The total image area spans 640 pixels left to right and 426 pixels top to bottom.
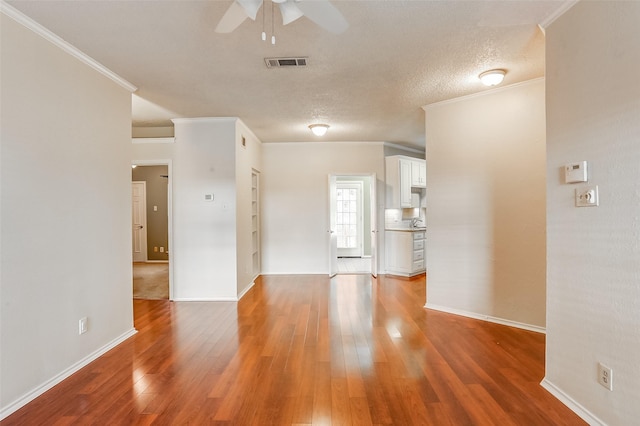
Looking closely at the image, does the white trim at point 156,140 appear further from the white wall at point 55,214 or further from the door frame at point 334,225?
the door frame at point 334,225

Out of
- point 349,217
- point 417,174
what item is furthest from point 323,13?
point 349,217

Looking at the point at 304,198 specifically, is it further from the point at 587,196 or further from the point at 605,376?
the point at 605,376

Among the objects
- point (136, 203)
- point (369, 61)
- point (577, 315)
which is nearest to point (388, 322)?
point (577, 315)

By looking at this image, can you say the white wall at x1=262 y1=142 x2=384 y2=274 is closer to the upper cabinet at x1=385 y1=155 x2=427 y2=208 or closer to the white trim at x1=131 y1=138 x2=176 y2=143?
the upper cabinet at x1=385 y1=155 x2=427 y2=208

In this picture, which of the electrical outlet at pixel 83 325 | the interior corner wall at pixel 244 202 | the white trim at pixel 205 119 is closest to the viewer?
the electrical outlet at pixel 83 325

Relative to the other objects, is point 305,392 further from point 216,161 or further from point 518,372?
point 216,161

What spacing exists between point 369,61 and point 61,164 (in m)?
2.68

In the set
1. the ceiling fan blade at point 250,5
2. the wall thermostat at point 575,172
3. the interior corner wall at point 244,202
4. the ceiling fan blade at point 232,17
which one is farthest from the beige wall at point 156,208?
the wall thermostat at point 575,172

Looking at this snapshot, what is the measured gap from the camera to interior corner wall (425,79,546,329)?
3256 millimetres

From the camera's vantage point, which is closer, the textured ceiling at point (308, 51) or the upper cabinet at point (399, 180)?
the textured ceiling at point (308, 51)

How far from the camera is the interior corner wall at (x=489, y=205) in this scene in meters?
3.26

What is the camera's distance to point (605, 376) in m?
1.77

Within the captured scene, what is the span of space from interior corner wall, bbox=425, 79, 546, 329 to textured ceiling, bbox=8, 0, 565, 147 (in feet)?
0.99

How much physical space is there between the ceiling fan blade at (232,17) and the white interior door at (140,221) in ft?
23.9
